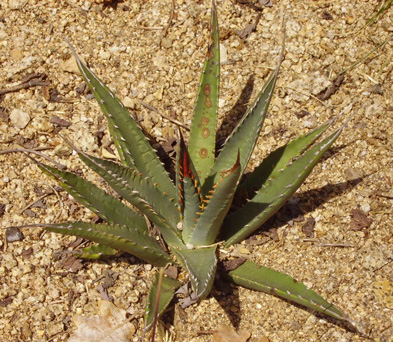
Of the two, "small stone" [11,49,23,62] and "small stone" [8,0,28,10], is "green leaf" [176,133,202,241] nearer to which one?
"small stone" [11,49,23,62]

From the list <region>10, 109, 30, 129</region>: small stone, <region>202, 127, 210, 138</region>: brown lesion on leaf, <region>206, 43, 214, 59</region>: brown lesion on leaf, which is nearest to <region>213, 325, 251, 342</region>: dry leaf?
<region>202, 127, 210, 138</region>: brown lesion on leaf

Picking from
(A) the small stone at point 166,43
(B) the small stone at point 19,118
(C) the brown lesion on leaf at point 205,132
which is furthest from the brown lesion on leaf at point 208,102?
(B) the small stone at point 19,118

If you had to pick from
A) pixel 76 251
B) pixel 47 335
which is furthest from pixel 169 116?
pixel 47 335

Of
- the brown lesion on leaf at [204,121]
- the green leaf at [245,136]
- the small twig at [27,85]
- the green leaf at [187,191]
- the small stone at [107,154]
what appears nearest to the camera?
the green leaf at [187,191]

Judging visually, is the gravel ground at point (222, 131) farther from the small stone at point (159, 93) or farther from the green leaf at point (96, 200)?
the green leaf at point (96, 200)

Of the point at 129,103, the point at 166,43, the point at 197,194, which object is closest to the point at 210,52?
the point at 197,194

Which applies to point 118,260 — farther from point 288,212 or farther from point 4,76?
point 4,76
